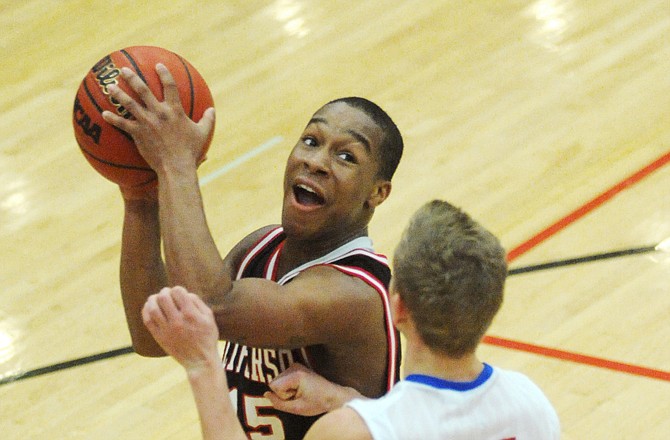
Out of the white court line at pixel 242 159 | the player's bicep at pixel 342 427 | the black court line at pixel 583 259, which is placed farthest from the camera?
the white court line at pixel 242 159

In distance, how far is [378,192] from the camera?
310cm

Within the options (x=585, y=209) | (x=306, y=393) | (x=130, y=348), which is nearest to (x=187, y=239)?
(x=306, y=393)

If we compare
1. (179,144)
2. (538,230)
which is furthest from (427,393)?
(538,230)

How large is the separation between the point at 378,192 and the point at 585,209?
2.98m

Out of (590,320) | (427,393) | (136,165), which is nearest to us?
(427,393)

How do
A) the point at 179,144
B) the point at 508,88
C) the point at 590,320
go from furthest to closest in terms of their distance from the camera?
1. the point at 508,88
2. the point at 590,320
3. the point at 179,144

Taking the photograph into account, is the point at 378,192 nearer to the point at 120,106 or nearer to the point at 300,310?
the point at 300,310

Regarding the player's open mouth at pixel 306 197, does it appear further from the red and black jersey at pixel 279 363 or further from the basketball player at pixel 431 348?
the basketball player at pixel 431 348

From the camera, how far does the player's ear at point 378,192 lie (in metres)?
3.07

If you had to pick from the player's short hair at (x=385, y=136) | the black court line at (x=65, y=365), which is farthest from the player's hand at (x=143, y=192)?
the black court line at (x=65, y=365)

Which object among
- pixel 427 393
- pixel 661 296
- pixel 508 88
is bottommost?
pixel 661 296

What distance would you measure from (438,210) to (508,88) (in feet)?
15.0

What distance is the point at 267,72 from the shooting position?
695 centimetres

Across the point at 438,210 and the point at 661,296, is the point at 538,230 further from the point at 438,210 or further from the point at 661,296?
Answer: the point at 438,210
